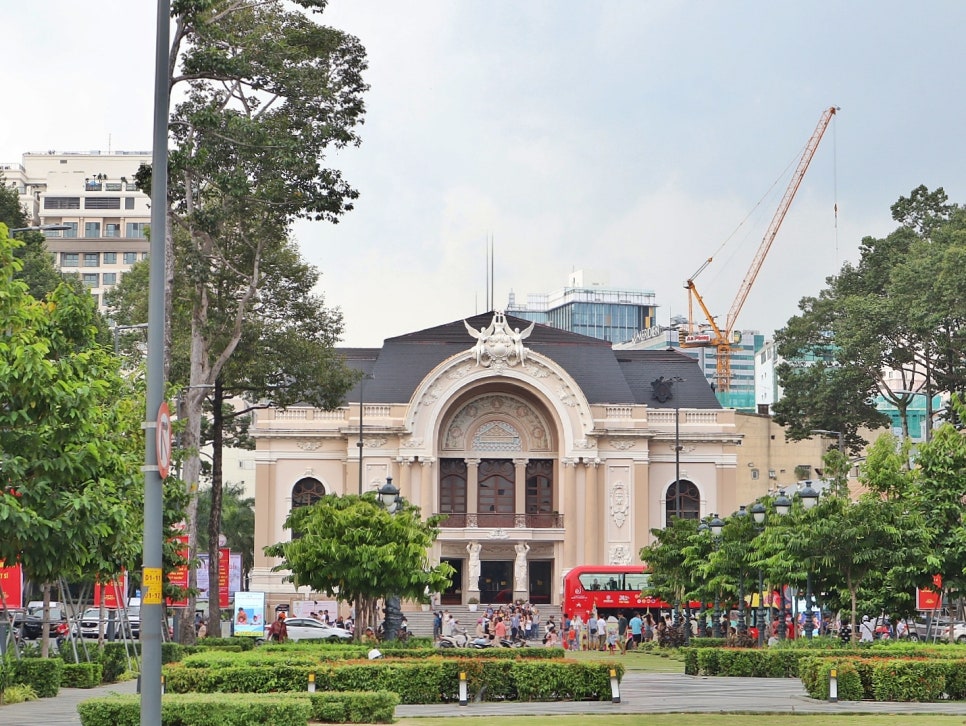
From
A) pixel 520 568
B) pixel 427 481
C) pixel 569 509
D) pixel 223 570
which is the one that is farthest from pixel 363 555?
pixel 569 509

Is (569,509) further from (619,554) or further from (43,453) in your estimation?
(43,453)

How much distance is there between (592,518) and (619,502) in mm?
1717

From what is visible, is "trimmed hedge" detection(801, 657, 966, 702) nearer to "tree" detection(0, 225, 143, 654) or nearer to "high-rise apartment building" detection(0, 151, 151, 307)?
"tree" detection(0, 225, 143, 654)

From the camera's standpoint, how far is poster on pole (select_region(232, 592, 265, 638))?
51.8 m

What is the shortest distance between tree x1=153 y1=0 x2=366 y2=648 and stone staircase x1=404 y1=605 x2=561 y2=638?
2675 cm

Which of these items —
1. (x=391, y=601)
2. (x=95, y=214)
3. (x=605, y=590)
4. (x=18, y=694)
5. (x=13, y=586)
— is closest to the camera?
(x=18, y=694)

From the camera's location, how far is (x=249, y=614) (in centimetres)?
5228

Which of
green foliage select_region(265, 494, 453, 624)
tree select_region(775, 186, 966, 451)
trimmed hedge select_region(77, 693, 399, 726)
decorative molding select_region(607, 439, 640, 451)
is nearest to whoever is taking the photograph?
trimmed hedge select_region(77, 693, 399, 726)

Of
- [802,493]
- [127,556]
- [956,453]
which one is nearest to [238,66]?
[127,556]

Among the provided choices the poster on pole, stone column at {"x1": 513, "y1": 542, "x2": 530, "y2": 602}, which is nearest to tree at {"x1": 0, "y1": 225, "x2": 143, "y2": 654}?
the poster on pole

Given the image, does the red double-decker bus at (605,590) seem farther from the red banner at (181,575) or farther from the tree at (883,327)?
the red banner at (181,575)

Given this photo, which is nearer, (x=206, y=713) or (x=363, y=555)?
(x=206, y=713)

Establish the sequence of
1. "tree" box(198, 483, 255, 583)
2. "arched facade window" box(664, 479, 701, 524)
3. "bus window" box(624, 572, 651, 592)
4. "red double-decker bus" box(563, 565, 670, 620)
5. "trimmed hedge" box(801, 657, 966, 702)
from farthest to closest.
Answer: "tree" box(198, 483, 255, 583), "arched facade window" box(664, 479, 701, 524), "bus window" box(624, 572, 651, 592), "red double-decker bus" box(563, 565, 670, 620), "trimmed hedge" box(801, 657, 966, 702)

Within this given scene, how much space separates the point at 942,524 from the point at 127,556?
1958 cm
